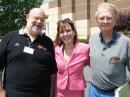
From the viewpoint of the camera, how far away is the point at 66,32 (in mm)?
5082

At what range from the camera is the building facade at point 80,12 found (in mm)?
33781

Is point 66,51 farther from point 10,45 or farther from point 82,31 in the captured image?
point 82,31

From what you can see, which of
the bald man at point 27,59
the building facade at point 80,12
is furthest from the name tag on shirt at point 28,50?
the building facade at point 80,12

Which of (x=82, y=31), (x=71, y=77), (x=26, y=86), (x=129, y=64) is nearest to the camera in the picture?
(x=129, y=64)

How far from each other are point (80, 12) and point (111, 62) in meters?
31.6

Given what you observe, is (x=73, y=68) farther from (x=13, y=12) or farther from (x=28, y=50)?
(x=13, y=12)

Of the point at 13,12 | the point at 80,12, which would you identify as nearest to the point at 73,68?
the point at 13,12

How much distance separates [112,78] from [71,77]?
743 millimetres

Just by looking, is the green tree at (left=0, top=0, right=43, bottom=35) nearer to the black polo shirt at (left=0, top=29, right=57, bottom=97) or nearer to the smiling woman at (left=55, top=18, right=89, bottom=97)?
the smiling woman at (left=55, top=18, right=89, bottom=97)

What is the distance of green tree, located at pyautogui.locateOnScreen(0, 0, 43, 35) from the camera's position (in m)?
21.7

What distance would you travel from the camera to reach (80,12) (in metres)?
35.9

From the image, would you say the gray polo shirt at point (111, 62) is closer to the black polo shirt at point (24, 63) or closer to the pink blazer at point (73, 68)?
the pink blazer at point (73, 68)

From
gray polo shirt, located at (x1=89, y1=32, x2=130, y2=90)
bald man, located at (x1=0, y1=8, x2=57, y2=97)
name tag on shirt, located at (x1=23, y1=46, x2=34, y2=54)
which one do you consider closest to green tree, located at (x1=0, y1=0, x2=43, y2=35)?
bald man, located at (x1=0, y1=8, x2=57, y2=97)

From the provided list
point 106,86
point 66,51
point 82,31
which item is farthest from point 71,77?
point 82,31
